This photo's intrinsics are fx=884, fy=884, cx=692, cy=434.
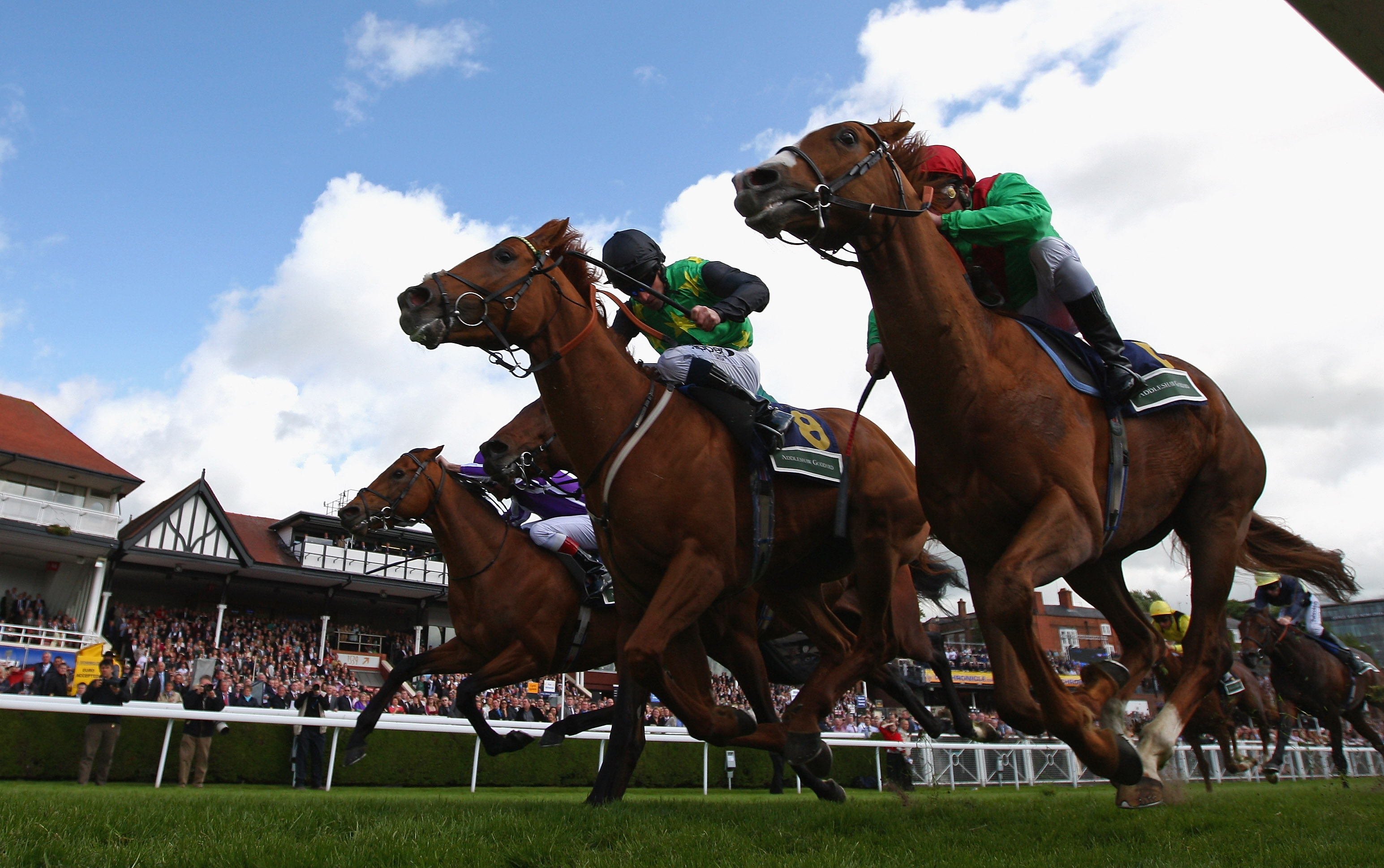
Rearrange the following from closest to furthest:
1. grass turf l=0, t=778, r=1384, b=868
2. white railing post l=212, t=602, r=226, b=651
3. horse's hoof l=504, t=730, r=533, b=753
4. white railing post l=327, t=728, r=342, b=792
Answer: grass turf l=0, t=778, r=1384, b=868
horse's hoof l=504, t=730, r=533, b=753
white railing post l=327, t=728, r=342, b=792
white railing post l=212, t=602, r=226, b=651

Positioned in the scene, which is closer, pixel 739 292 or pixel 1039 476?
pixel 1039 476

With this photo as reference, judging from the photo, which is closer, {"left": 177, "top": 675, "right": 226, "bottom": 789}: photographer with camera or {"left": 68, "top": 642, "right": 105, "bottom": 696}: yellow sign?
{"left": 177, "top": 675, "right": 226, "bottom": 789}: photographer with camera

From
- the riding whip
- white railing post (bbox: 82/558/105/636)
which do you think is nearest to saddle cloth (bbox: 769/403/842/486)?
the riding whip

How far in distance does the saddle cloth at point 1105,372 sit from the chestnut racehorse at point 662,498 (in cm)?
150

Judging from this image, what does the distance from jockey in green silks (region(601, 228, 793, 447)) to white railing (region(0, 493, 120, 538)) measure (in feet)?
97.2

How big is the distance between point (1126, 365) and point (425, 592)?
3211 cm

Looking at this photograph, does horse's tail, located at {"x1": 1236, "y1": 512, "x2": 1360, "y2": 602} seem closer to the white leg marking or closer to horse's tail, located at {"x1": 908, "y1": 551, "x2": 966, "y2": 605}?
horse's tail, located at {"x1": 908, "y1": 551, "x2": 966, "y2": 605}

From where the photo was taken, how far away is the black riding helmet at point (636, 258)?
5.59 metres

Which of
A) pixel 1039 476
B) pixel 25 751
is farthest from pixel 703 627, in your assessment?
pixel 25 751

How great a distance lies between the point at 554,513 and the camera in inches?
318

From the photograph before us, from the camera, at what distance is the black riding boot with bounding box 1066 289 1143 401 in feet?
12.8

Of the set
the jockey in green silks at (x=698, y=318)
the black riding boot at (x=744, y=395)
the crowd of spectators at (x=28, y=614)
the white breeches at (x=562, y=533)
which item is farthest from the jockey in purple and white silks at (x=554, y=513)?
the crowd of spectators at (x=28, y=614)

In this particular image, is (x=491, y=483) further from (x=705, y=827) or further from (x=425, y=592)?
(x=425, y=592)

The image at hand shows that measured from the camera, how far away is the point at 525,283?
15.5ft
